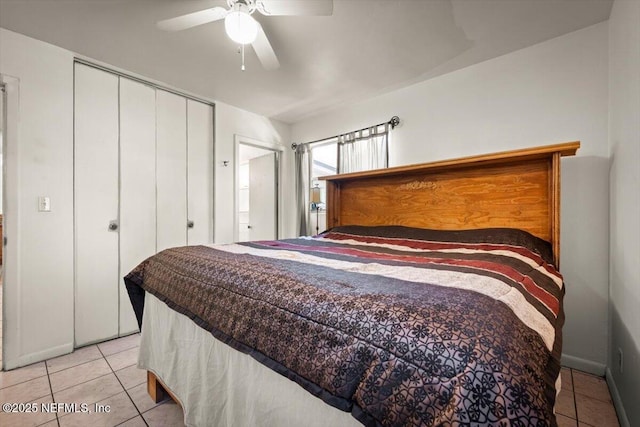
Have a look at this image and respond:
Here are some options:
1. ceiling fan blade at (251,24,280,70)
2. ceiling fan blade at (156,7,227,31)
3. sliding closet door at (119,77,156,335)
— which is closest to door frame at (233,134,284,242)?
sliding closet door at (119,77,156,335)

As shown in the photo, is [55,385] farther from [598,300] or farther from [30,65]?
[598,300]

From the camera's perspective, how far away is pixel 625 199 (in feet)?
4.87

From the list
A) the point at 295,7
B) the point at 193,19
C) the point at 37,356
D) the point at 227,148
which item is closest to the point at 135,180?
the point at 227,148

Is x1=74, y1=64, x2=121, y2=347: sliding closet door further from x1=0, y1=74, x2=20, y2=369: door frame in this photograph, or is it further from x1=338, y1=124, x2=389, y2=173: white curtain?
x1=338, y1=124, x2=389, y2=173: white curtain

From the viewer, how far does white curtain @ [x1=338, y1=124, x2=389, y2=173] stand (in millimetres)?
3043

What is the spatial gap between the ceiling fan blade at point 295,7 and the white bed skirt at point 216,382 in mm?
1789

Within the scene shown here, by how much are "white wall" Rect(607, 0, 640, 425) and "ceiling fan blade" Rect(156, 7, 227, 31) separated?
2140 millimetres

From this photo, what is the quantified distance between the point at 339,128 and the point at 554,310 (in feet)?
9.86

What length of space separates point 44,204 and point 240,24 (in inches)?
83.0

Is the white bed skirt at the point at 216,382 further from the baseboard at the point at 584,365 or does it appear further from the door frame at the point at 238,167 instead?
the baseboard at the point at 584,365

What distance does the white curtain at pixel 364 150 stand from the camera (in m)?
3.04

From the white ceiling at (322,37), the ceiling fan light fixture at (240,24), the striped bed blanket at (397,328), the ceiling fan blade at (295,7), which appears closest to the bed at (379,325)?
the striped bed blanket at (397,328)

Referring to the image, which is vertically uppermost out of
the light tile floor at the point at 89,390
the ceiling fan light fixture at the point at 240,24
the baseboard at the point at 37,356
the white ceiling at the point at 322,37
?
the white ceiling at the point at 322,37

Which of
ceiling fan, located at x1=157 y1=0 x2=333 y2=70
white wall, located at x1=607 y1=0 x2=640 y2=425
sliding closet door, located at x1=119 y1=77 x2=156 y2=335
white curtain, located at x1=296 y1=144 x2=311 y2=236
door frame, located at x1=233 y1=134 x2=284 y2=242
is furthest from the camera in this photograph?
white curtain, located at x1=296 y1=144 x2=311 y2=236
